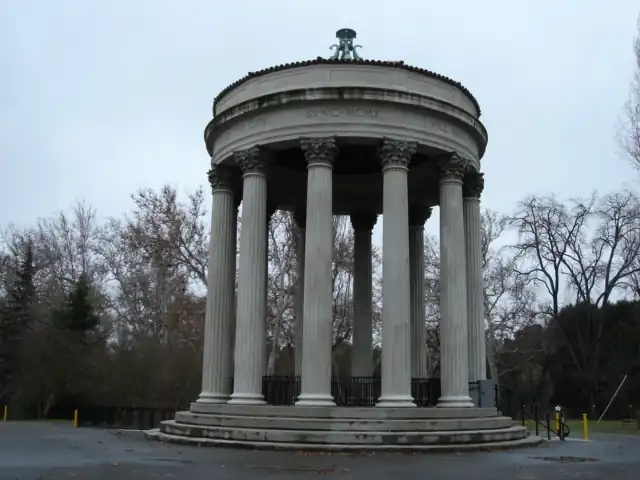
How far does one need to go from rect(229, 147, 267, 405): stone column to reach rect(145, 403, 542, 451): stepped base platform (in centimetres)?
109

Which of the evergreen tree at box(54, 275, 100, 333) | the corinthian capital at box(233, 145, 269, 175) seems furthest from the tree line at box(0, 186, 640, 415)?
the corinthian capital at box(233, 145, 269, 175)

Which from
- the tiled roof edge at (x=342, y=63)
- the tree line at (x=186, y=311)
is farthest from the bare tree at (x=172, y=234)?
the tiled roof edge at (x=342, y=63)

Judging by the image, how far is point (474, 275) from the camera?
28875mm

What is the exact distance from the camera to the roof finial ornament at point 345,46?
99.2ft

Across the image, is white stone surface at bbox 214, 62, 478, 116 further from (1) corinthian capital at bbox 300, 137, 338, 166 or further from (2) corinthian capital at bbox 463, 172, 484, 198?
(2) corinthian capital at bbox 463, 172, 484, 198

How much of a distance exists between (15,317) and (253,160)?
3820 centimetres

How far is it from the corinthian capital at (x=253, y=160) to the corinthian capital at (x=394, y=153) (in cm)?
445

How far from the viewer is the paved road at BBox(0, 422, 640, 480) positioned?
49.0 ft

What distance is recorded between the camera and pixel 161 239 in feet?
169

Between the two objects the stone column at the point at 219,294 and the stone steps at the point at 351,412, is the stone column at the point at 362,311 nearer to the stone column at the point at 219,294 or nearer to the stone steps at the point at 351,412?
the stone column at the point at 219,294

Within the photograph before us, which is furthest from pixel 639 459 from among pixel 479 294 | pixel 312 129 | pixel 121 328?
pixel 121 328

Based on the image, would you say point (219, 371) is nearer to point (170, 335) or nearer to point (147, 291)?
point (170, 335)

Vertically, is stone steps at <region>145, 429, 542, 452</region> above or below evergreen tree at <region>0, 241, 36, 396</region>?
below

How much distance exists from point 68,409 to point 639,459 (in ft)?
137
